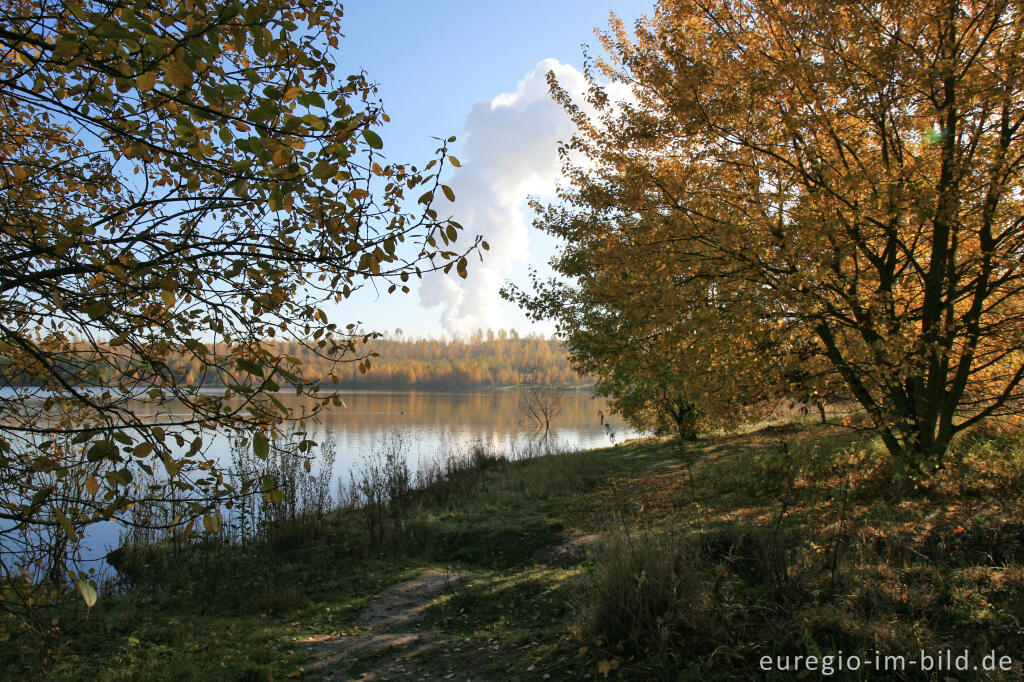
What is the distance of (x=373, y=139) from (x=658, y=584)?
3.69 meters

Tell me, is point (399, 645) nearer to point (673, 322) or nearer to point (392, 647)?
point (392, 647)

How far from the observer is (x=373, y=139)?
2369mm

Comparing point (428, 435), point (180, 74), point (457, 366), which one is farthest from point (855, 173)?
point (457, 366)

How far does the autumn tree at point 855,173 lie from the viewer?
6.29 metres

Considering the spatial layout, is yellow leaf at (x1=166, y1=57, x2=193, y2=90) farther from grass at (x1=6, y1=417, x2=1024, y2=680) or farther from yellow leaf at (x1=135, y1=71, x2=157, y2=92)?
grass at (x1=6, y1=417, x2=1024, y2=680)

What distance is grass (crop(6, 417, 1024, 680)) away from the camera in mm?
3984

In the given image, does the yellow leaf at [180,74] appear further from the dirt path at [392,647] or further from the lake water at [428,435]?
the lake water at [428,435]

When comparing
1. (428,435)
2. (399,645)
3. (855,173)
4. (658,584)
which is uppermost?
(855,173)

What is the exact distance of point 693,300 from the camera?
23.2 ft

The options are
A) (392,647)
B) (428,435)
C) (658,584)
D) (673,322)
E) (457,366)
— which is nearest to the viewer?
(658,584)

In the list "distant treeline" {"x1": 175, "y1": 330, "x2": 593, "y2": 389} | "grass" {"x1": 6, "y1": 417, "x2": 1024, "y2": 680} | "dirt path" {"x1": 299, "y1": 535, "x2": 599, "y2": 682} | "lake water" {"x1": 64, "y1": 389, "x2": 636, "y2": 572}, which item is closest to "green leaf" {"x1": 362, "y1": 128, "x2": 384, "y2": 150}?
"grass" {"x1": 6, "y1": 417, "x2": 1024, "y2": 680}

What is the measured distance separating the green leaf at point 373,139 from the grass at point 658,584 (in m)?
3.59

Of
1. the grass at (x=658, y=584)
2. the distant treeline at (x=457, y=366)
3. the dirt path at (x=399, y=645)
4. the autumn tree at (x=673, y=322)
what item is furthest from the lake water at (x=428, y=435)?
the distant treeline at (x=457, y=366)

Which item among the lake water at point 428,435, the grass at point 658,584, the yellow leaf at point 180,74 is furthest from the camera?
the lake water at point 428,435
